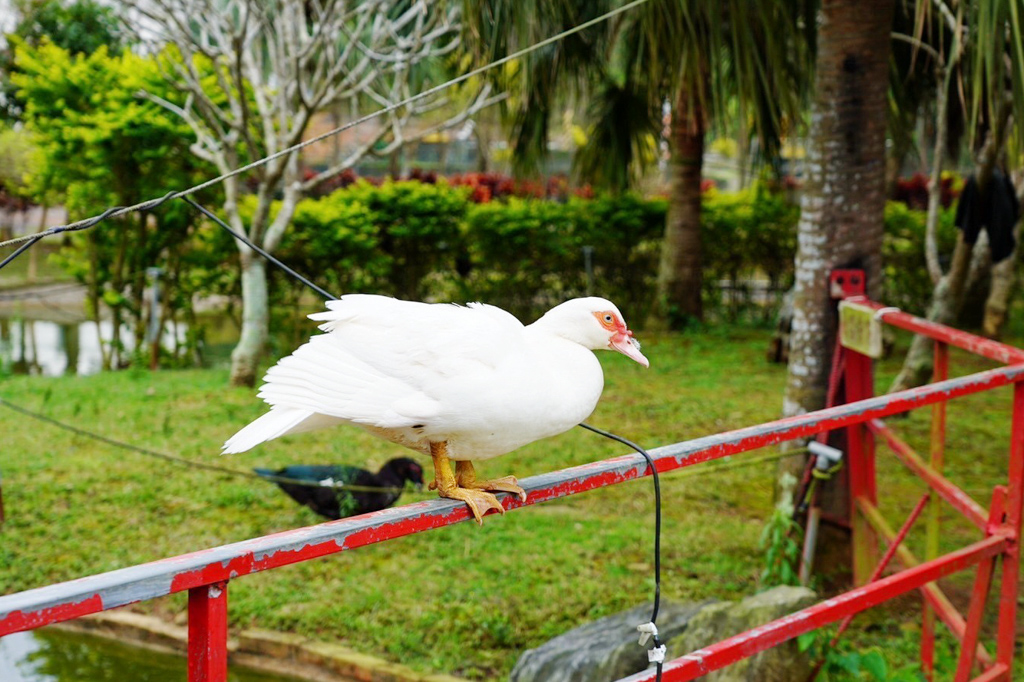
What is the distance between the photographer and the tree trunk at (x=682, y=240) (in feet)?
28.9

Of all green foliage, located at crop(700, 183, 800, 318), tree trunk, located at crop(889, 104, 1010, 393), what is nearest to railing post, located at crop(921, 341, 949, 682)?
tree trunk, located at crop(889, 104, 1010, 393)

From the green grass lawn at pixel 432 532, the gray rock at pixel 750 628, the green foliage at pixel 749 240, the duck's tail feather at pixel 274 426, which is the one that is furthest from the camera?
the green foliage at pixel 749 240

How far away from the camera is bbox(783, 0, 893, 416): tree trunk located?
403 centimetres

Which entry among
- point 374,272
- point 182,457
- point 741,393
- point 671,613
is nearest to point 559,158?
point 374,272

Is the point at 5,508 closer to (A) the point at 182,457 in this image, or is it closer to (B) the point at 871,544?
(A) the point at 182,457

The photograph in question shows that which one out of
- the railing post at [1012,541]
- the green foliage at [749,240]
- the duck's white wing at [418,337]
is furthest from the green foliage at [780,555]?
the green foliage at [749,240]

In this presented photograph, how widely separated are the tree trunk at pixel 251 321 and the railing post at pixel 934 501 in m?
5.01

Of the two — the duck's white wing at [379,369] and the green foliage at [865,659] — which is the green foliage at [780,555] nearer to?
the green foliage at [865,659]

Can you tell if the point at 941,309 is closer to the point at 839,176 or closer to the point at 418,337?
the point at 839,176

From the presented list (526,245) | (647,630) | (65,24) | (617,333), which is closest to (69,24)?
(65,24)

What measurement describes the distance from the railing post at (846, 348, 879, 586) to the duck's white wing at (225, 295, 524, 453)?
7.89 ft

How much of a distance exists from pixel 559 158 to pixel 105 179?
20.0m

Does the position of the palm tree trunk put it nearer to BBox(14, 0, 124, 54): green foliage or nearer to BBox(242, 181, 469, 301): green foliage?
BBox(242, 181, 469, 301): green foliage

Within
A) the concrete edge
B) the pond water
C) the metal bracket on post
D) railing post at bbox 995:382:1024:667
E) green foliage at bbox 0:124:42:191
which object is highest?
green foliage at bbox 0:124:42:191
